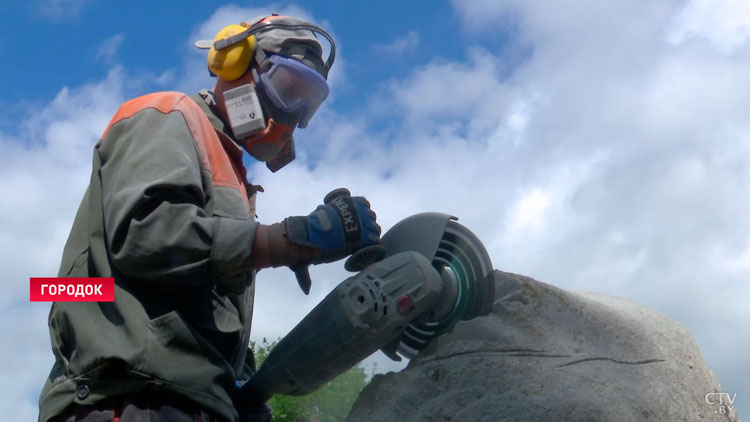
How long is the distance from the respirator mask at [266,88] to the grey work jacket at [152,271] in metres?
0.44

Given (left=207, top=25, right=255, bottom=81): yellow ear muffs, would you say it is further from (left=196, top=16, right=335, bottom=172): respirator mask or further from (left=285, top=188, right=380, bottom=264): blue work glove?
(left=285, top=188, right=380, bottom=264): blue work glove

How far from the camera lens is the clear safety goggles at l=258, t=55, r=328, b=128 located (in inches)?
124

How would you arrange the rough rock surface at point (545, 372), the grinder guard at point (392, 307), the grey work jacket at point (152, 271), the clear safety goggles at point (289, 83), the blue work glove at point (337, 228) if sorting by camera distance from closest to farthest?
1. the grey work jacket at point (152, 271)
2. the blue work glove at point (337, 228)
3. the grinder guard at point (392, 307)
4. the rough rock surface at point (545, 372)
5. the clear safety goggles at point (289, 83)

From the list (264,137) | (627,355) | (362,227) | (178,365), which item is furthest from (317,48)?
(627,355)

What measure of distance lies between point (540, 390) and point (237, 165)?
4.51 feet

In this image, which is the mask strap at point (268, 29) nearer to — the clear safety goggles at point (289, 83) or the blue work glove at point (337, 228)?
the clear safety goggles at point (289, 83)

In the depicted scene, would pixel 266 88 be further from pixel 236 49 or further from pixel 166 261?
pixel 166 261

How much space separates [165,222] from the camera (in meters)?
2.32

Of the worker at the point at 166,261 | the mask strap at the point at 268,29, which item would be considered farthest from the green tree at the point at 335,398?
the mask strap at the point at 268,29

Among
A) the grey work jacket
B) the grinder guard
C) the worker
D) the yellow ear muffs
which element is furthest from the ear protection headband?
the grinder guard

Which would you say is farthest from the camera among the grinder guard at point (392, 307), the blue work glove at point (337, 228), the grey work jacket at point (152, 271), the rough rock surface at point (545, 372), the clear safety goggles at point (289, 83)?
the clear safety goggles at point (289, 83)

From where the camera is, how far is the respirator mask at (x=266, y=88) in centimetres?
305

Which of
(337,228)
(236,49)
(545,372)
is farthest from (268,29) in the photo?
(545,372)

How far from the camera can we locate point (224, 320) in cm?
257
